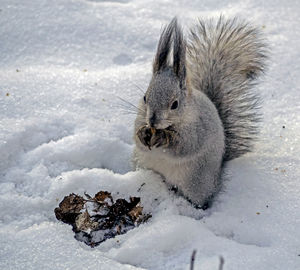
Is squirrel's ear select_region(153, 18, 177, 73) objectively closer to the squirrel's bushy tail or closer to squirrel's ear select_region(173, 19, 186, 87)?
squirrel's ear select_region(173, 19, 186, 87)

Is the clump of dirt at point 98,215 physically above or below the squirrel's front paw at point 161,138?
below

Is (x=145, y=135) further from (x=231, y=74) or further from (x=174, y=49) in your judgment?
(x=231, y=74)

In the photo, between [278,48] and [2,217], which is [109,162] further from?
[278,48]

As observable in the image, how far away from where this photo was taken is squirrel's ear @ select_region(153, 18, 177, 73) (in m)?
1.93

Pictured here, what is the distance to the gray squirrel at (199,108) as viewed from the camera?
1996 mm

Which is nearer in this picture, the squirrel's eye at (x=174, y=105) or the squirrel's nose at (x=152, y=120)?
the squirrel's nose at (x=152, y=120)

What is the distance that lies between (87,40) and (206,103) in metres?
1.23

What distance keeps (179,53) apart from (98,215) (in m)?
0.83

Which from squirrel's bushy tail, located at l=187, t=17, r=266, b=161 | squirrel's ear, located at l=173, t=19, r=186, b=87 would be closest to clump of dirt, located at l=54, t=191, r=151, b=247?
squirrel's ear, located at l=173, t=19, r=186, b=87

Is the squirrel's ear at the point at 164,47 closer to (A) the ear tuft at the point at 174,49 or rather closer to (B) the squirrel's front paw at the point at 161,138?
(A) the ear tuft at the point at 174,49

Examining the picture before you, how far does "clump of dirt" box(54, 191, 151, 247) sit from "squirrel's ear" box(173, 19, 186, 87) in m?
0.62

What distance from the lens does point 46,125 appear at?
2469mm

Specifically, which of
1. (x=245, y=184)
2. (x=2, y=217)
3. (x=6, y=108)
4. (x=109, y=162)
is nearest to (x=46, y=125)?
(x=6, y=108)

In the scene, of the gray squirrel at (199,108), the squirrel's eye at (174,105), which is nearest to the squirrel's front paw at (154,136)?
the gray squirrel at (199,108)
